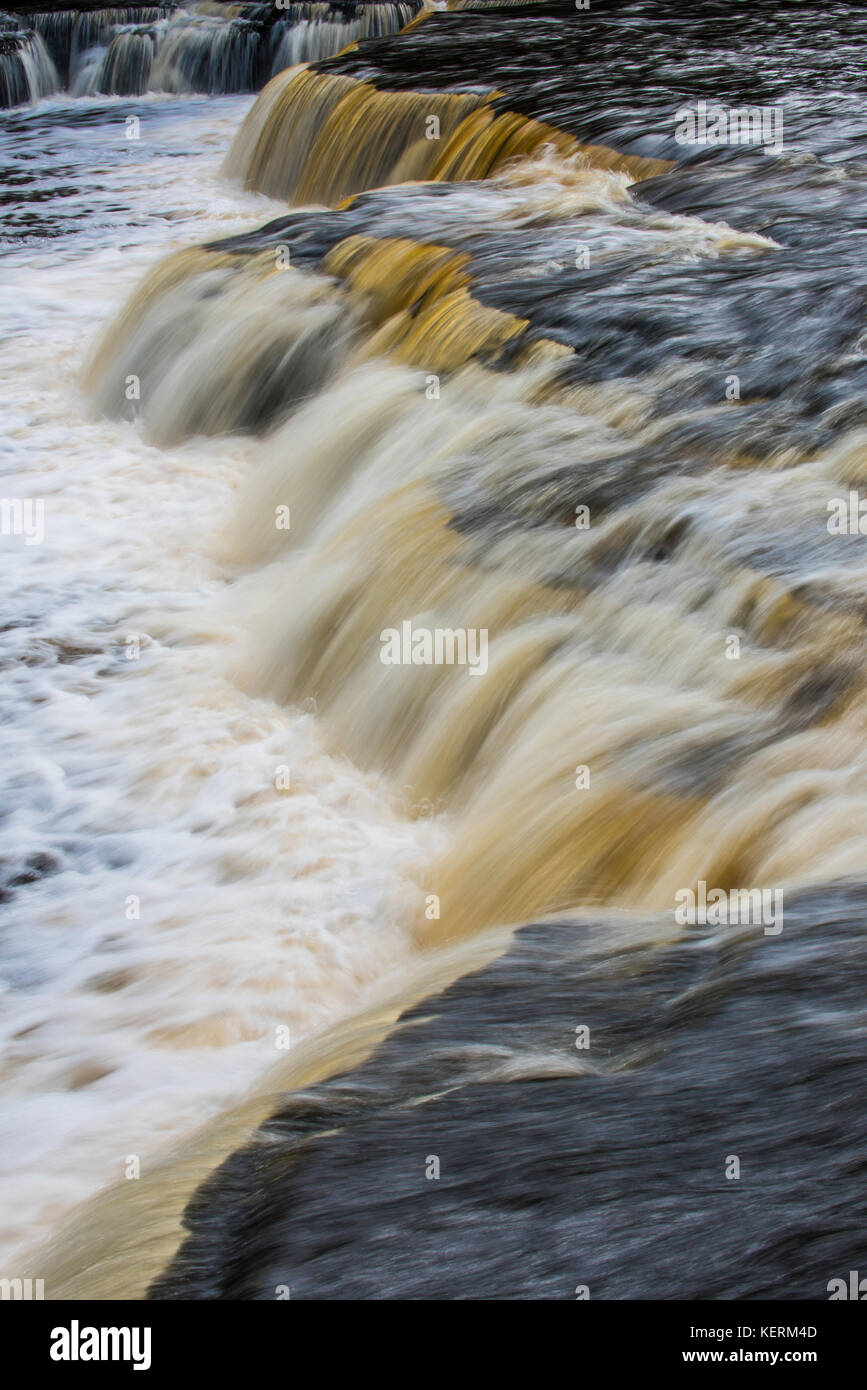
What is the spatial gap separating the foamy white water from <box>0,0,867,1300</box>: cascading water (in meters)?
0.02

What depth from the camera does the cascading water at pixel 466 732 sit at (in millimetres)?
2572

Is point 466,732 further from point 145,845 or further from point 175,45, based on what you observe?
point 175,45

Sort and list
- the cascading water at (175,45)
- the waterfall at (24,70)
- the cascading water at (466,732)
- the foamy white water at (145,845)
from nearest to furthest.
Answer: the cascading water at (466,732) < the foamy white water at (145,845) < the cascading water at (175,45) < the waterfall at (24,70)

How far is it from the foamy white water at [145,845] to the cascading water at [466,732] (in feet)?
0.06

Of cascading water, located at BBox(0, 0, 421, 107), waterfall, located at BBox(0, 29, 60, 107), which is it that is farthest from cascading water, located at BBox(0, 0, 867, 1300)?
waterfall, located at BBox(0, 29, 60, 107)

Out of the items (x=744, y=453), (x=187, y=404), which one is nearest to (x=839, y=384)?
(x=744, y=453)

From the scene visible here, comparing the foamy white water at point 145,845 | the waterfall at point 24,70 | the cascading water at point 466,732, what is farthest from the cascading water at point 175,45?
the foamy white water at point 145,845

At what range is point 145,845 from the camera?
→ 15.8ft

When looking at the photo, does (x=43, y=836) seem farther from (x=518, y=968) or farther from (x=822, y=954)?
(x=822, y=954)

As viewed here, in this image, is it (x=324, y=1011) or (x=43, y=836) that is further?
(x=43, y=836)

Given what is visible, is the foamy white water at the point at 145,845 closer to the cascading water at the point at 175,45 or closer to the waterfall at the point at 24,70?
the cascading water at the point at 175,45

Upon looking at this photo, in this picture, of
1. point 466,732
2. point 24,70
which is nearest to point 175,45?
point 24,70
